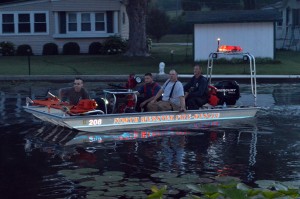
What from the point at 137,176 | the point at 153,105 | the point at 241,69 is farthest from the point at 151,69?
the point at 137,176

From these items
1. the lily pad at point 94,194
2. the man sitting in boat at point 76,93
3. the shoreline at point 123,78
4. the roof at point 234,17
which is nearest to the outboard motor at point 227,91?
the man sitting in boat at point 76,93

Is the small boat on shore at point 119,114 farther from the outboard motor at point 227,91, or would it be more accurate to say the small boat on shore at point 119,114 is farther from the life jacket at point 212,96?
the life jacket at point 212,96

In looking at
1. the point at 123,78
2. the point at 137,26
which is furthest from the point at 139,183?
the point at 137,26

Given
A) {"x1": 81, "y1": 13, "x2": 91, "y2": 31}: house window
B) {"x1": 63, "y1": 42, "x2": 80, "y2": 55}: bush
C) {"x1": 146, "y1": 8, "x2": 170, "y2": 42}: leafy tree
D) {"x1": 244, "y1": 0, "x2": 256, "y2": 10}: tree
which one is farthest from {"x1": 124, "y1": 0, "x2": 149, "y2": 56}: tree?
{"x1": 146, "y1": 8, "x2": 170, "y2": 42}: leafy tree

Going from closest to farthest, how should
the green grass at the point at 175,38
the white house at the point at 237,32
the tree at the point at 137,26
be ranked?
the white house at the point at 237,32
the tree at the point at 137,26
the green grass at the point at 175,38

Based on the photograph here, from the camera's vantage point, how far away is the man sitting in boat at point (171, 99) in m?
15.4

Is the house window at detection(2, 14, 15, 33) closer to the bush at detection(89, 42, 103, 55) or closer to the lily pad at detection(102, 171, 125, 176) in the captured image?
the bush at detection(89, 42, 103, 55)

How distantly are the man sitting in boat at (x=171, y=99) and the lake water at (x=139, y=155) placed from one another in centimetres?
55

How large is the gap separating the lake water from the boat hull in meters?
0.19

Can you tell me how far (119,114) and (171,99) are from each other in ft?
5.32

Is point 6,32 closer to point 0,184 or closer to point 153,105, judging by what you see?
point 153,105

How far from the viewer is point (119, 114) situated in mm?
14547

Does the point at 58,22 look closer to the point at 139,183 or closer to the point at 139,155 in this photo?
the point at 139,155

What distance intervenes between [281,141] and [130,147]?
10.3 ft
